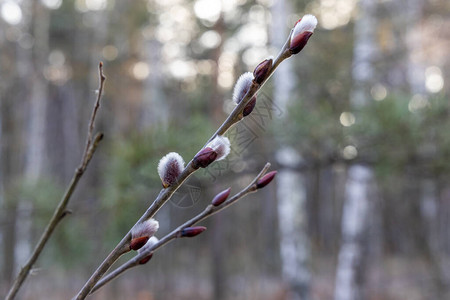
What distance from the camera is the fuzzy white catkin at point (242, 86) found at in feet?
1.26

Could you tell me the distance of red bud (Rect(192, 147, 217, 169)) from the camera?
0.37 m

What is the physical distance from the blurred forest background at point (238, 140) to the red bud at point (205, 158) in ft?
0.52

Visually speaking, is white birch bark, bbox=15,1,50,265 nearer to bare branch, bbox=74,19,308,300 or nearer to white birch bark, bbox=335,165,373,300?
white birch bark, bbox=335,165,373,300

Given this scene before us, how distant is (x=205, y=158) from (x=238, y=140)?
454 millimetres

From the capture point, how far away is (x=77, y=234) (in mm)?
2756

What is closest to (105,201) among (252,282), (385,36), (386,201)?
(385,36)

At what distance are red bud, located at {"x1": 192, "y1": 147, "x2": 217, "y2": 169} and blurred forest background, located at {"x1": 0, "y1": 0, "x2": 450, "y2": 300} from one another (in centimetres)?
16

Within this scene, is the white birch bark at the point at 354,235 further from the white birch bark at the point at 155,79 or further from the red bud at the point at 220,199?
the white birch bark at the point at 155,79

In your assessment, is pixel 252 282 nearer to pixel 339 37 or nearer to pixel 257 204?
pixel 257 204

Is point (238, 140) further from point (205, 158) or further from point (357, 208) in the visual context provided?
point (357, 208)

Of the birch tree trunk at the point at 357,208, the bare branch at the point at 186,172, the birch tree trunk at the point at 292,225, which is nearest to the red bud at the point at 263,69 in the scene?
the bare branch at the point at 186,172

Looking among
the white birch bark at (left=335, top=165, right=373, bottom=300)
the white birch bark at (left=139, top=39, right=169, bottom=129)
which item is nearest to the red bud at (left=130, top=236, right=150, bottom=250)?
the white birch bark at (left=335, top=165, right=373, bottom=300)

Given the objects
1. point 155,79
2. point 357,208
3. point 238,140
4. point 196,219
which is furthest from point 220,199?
point 155,79

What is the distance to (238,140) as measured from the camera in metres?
0.82
